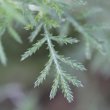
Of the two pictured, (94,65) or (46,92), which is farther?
(46,92)

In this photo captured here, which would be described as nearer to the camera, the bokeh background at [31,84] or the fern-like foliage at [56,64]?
the fern-like foliage at [56,64]

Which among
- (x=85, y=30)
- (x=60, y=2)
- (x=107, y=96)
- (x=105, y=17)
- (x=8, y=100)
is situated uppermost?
(x=60, y=2)

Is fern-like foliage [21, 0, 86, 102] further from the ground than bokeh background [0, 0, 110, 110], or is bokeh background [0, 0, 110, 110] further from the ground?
fern-like foliage [21, 0, 86, 102]

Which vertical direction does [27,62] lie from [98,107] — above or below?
above

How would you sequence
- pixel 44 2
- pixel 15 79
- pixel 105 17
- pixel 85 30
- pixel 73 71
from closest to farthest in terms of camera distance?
pixel 44 2 → pixel 85 30 → pixel 105 17 → pixel 73 71 → pixel 15 79

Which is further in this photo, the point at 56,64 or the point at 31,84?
the point at 31,84

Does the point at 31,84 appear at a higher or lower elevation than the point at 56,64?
lower

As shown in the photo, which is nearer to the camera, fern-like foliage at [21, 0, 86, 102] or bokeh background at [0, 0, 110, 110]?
fern-like foliage at [21, 0, 86, 102]

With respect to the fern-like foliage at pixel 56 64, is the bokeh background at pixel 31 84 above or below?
below

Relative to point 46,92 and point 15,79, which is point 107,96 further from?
point 15,79

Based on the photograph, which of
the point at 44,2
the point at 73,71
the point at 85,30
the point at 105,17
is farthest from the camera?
the point at 73,71

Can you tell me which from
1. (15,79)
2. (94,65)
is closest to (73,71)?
(94,65)
